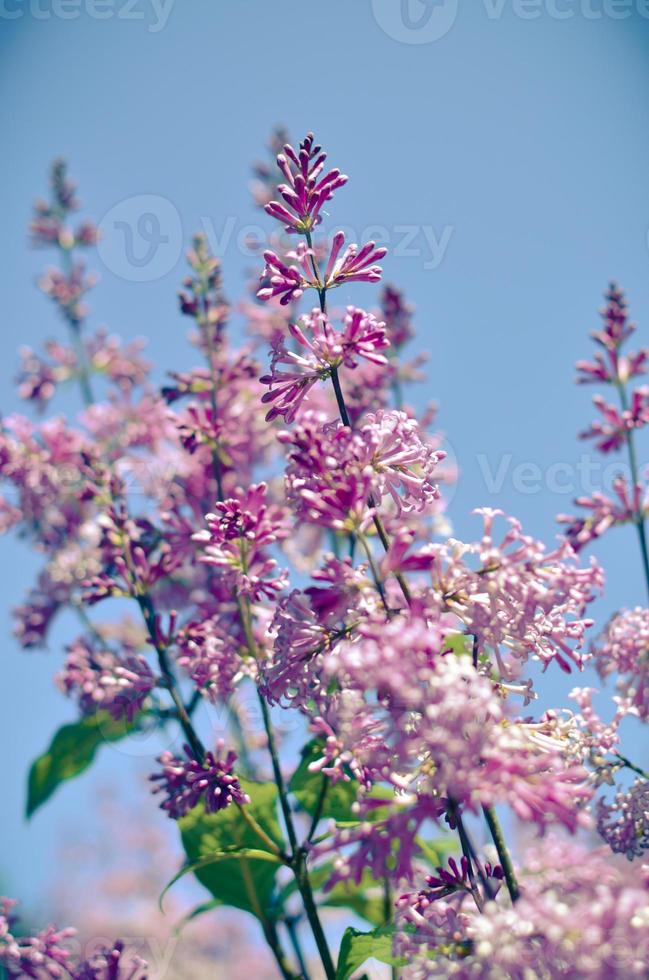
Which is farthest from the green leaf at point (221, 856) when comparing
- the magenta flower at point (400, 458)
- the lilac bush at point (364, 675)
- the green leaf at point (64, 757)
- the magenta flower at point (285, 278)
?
the magenta flower at point (285, 278)

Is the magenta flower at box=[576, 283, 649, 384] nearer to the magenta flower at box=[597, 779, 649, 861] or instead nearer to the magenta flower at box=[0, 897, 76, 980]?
the magenta flower at box=[597, 779, 649, 861]

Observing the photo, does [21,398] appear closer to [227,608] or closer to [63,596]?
[63,596]

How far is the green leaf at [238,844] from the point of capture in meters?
2.32

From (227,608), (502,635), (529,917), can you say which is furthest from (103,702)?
(529,917)

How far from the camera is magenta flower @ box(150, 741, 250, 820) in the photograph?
1978 millimetres

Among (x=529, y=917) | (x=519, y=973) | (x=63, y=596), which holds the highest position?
(x=63, y=596)

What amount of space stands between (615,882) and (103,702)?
1776 mm

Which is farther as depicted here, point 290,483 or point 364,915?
point 364,915

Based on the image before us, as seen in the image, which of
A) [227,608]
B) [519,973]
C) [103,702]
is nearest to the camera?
[519,973]

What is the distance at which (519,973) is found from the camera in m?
1.35

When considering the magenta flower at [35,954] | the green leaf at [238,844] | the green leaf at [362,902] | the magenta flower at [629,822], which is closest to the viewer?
the magenta flower at [629,822]

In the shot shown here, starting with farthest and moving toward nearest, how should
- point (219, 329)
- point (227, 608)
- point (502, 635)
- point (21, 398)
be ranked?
point (21, 398) → point (219, 329) → point (227, 608) → point (502, 635)

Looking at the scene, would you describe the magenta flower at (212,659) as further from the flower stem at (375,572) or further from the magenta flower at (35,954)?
the magenta flower at (35,954)

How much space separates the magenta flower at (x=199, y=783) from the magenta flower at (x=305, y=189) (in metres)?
1.36
